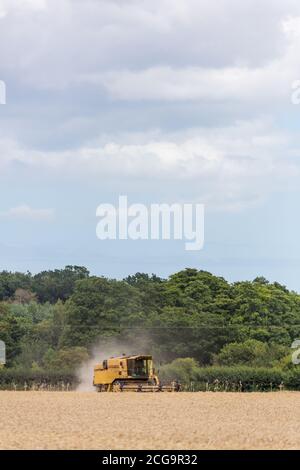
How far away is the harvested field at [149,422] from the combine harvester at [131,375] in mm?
3915

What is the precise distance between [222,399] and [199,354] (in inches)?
1178

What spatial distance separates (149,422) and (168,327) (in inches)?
1910

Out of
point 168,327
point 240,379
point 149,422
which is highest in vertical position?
point 168,327

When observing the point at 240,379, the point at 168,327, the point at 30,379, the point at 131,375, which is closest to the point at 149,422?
the point at 131,375

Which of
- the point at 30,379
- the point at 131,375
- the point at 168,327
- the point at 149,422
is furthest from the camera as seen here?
the point at 168,327

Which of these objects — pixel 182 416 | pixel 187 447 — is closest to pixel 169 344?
pixel 182 416

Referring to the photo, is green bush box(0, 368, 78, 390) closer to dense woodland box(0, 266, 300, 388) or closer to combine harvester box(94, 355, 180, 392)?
dense woodland box(0, 266, 300, 388)

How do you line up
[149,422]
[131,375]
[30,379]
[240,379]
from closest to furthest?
[149,422]
[131,375]
[240,379]
[30,379]

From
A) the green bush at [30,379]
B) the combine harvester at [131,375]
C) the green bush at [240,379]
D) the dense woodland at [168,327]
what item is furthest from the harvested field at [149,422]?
the dense woodland at [168,327]

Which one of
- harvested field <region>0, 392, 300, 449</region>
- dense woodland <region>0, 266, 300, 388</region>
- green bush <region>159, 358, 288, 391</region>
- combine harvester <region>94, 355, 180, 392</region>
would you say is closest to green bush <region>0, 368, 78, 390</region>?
dense woodland <region>0, 266, 300, 388</region>

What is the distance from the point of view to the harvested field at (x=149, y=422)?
2911 cm

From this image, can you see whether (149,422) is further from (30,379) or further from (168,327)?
(168,327)

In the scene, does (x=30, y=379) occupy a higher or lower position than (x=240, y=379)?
lower

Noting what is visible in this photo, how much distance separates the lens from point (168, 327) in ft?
281
